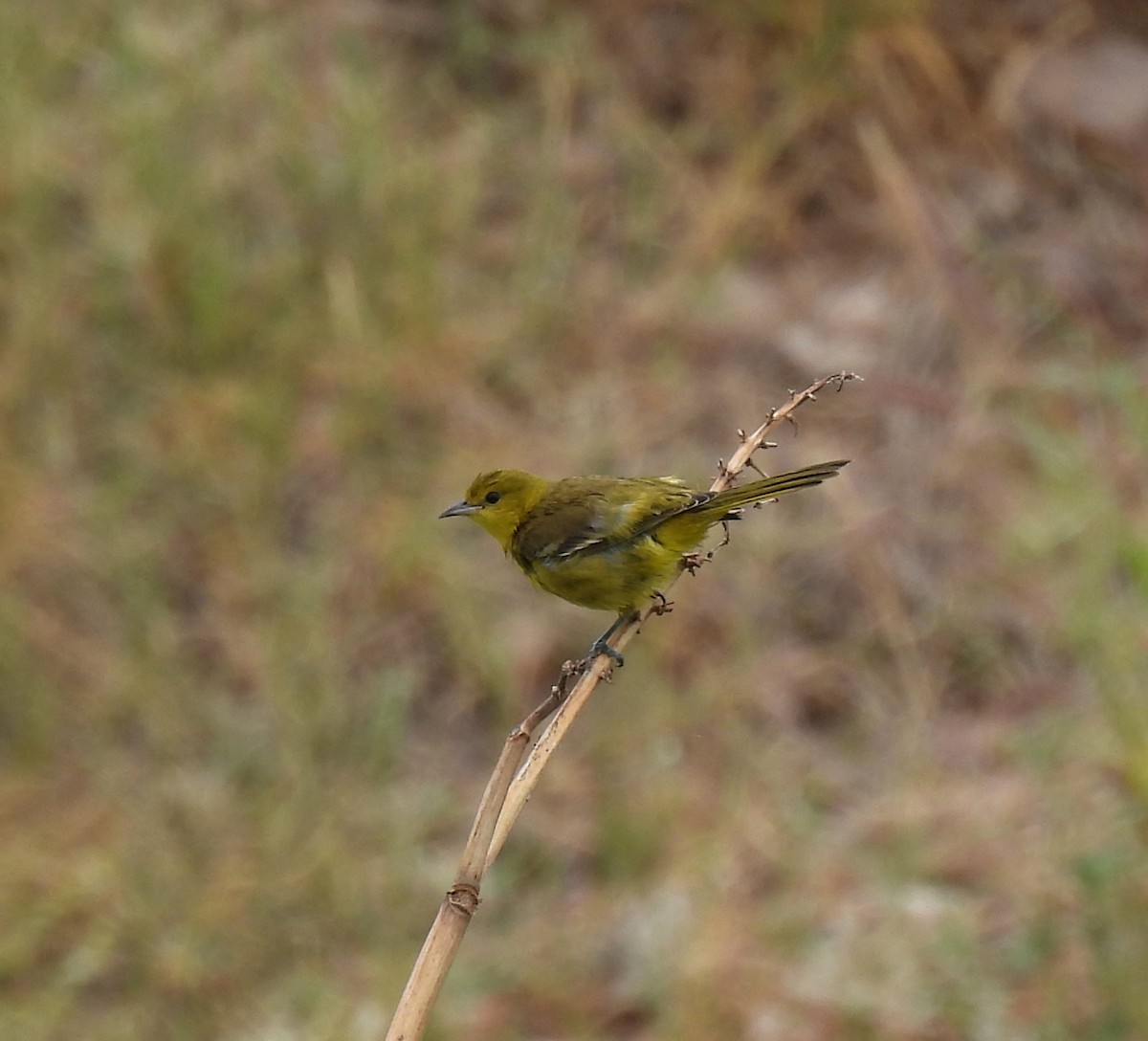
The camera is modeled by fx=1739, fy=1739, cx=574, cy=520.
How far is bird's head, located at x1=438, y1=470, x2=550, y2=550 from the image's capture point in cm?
346

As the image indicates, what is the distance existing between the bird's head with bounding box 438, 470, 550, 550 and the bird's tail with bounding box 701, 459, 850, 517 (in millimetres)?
564

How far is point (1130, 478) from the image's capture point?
22.7ft

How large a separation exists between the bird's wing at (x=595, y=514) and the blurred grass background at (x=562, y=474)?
6.10 ft

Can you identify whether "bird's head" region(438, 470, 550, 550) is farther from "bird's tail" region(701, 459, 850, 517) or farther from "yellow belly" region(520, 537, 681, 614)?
"bird's tail" region(701, 459, 850, 517)

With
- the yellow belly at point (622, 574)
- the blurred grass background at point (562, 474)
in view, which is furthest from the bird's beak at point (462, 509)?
the blurred grass background at point (562, 474)

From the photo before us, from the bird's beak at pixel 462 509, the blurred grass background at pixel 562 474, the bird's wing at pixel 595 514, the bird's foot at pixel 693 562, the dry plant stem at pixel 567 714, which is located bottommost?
the dry plant stem at pixel 567 714

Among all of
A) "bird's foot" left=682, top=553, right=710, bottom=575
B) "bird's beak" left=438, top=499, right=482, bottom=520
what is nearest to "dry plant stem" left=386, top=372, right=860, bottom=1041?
"bird's foot" left=682, top=553, right=710, bottom=575

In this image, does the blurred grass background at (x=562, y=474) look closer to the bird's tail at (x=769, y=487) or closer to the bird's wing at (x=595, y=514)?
the bird's wing at (x=595, y=514)

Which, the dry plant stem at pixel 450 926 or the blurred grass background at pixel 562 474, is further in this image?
the blurred grass background at pixel 562 474

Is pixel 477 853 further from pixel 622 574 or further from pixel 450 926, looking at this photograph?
pixel 622 574

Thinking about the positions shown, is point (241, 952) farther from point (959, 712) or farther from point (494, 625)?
point (959, 712)

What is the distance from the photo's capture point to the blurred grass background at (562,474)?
18.7 feet

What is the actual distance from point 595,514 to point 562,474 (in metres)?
3.83

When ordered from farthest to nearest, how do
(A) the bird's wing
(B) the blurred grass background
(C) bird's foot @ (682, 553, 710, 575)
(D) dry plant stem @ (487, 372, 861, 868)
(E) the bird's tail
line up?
1. (B) the blurred grass background
2. (A) the bird's wing
3. (C) bird's foot @ (682, 553, 710, 575)
4. (E) the bird's tail
5. (D) dry plant stem @ (487, 372, 861, 868)
